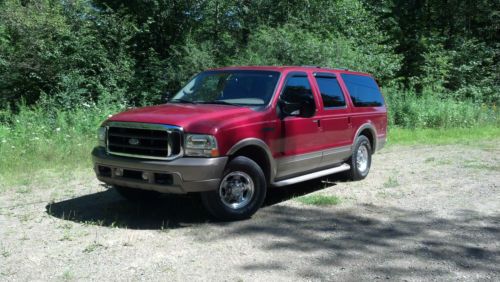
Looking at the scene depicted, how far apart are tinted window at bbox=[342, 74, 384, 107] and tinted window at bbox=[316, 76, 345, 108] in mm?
403

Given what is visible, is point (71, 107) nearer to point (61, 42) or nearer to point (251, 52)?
point (61, 42)

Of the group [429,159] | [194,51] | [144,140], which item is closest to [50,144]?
[144,140]

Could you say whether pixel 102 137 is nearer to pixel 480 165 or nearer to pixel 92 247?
pixel 92 247

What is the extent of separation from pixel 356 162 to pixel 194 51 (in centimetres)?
1115

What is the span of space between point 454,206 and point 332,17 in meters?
16.2

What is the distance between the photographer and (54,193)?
24.7 feet

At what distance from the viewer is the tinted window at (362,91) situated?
344 inches

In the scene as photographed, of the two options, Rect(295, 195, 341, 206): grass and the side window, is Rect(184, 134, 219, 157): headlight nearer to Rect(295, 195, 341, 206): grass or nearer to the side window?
the side window

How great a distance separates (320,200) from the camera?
7.15 m

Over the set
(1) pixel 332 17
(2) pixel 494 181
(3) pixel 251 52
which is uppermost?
(1) pixel 332 17

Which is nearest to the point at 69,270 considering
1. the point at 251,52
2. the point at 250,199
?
the point at 250,199

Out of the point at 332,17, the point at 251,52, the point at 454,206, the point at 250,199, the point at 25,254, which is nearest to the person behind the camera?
the point at 25,254

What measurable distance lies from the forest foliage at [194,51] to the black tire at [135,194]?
765cm

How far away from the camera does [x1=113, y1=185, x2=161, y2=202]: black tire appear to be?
22.3 ft
